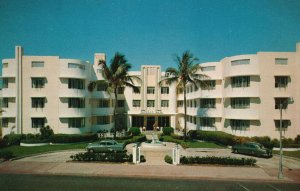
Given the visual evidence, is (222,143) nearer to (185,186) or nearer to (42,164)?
(185,186)

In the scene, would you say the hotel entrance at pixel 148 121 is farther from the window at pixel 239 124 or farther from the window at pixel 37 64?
the window at pixel 37 64

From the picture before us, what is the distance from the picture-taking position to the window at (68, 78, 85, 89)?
128 feet

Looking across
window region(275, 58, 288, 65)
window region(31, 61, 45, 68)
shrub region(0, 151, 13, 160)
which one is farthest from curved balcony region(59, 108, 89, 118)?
window region(275, 58, 288, 65)

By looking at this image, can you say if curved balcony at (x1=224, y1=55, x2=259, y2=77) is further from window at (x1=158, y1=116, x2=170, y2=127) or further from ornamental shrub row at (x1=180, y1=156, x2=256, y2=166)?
window at (x1=158, y1=116, x2=170, y2=127)

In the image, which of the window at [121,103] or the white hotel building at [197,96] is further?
the window at [121,103]

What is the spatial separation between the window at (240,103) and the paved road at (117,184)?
1809cm

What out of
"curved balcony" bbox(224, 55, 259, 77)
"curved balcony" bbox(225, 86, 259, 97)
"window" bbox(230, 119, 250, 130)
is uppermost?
"curved balcony" bbox(224, 55, 259, 77)

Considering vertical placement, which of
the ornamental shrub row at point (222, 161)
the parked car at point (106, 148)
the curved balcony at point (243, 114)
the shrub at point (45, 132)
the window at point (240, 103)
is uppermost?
the window at point (240, 103)

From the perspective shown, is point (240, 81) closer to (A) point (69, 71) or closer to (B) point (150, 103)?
(B) point (150, 103)

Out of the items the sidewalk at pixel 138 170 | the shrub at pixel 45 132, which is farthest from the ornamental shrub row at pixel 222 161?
the shrub at pixel 45 132

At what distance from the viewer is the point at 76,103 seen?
3947 cm

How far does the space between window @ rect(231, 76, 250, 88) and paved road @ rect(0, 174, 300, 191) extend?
19.4 metres

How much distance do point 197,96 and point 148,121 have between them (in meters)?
16.2

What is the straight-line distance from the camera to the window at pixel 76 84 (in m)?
39.0
